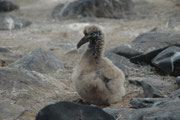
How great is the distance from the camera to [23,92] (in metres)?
7.04

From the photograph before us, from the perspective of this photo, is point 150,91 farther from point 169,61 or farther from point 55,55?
point 55,55

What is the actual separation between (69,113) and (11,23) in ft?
35.6

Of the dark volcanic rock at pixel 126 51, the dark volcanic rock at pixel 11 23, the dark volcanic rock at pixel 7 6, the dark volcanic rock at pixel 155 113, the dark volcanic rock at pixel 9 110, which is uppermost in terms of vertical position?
the dark volcanic rock at pixel 155 113

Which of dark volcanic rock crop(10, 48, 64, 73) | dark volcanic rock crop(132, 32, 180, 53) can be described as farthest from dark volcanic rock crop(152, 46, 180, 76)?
dark volcanic rock crop(10, 48, 64, 73)

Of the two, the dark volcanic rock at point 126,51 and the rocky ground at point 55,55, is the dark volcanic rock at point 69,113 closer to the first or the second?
the rocky ground at point 55,55

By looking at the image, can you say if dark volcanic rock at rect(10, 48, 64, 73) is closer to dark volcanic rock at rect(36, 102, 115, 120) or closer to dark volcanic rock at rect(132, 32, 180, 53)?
dark volcanic rock at rect(132, 32, 180, 53)

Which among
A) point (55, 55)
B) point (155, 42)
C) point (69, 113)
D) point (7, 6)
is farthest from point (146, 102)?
point (7, 6)

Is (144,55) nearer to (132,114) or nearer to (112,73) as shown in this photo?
(112,73)

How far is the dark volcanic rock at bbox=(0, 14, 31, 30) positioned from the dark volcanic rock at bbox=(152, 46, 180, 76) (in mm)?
7721

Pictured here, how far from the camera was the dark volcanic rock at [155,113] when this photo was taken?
480cm

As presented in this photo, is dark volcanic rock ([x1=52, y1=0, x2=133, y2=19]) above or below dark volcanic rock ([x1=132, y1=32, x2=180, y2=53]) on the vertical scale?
below

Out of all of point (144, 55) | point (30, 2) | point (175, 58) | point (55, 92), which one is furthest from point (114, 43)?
point (30, 2)

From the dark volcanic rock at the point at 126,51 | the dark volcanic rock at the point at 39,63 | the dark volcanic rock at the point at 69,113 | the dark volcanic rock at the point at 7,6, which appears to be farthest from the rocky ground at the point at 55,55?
the dark volcanic rock at the point at 69,113

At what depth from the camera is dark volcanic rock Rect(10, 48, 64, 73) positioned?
8.98 m
